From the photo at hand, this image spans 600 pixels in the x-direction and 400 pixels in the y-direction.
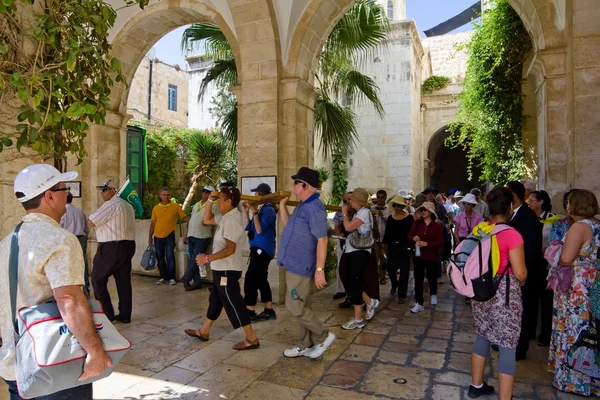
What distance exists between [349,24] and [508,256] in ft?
20.2

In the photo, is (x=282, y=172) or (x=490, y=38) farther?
(x=490, y=38)

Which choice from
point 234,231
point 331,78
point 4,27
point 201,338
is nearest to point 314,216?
point 234,231

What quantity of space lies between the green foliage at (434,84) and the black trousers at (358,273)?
42.0 ft

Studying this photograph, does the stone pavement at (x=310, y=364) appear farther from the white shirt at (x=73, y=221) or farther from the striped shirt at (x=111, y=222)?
the white shirt at (x=73, y=221)

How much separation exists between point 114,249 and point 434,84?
46.8ft

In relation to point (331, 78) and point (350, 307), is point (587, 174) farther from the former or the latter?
point (331, 78)

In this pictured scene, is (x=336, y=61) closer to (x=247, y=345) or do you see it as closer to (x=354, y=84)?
(x=354, y=84)

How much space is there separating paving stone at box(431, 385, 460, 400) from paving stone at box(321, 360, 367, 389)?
0.56m

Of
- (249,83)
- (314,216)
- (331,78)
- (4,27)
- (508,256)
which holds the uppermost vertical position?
(331,78)

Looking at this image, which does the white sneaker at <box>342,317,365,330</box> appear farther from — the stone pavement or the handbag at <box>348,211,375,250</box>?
the handbag at <box>348,211,375,250</box>

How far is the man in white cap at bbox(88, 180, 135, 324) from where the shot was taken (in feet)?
14.9

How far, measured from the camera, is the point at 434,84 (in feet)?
52.0

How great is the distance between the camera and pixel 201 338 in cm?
407

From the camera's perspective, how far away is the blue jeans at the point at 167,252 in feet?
22.7
